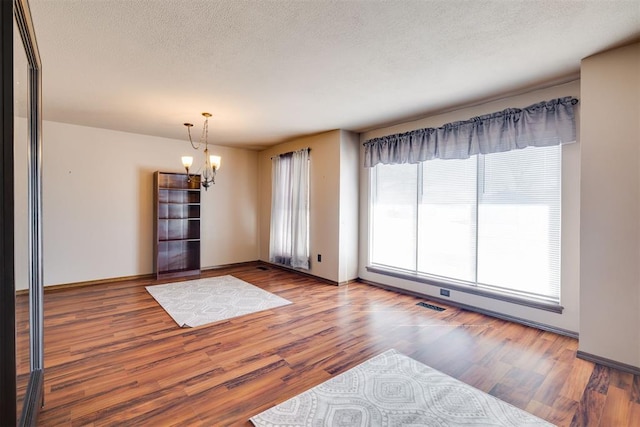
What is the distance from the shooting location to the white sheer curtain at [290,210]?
5.40 metres

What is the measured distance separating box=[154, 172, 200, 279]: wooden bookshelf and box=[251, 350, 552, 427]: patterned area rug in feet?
13.8

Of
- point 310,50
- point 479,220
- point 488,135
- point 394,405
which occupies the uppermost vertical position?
point 310,50

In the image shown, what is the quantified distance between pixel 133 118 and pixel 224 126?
48.7 inches

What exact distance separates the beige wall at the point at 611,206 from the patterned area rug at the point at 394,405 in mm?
1215

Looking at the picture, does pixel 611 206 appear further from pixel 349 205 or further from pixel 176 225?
pixel 176 225

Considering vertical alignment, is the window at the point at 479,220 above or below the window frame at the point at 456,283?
above

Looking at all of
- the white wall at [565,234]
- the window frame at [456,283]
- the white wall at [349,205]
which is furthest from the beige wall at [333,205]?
the white wall at [565,234]

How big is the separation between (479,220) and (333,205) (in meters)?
2.16

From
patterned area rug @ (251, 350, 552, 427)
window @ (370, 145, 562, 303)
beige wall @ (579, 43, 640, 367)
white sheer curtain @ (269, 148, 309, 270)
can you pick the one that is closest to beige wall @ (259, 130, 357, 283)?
white sheer curtain @ (269, 148, 309, 270)

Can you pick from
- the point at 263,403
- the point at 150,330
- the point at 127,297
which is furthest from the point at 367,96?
the point at 127,297

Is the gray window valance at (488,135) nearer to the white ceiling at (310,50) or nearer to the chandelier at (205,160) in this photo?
the white ceiling at (310,50)

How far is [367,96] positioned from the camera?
3361 mm

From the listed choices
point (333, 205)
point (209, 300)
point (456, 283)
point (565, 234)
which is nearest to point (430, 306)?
point (456, 283)

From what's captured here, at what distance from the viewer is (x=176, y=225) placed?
18.6 ft
